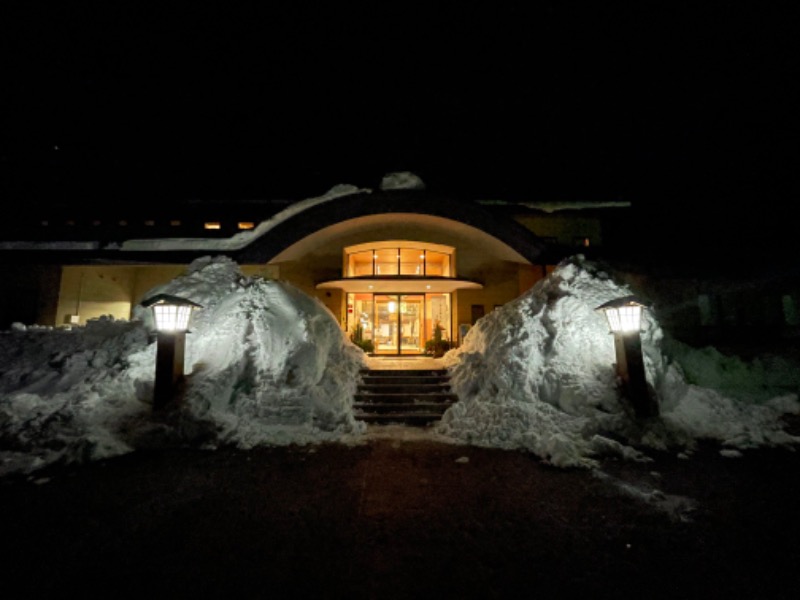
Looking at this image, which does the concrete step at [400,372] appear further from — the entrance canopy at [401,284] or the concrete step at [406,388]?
the entrance canopy at [401,284]

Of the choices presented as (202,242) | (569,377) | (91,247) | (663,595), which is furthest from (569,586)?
(91,247)

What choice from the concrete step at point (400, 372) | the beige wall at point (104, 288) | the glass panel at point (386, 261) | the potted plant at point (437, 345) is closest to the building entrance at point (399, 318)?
the potted plant at point (437, 345)

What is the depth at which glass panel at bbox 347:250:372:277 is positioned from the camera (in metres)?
15.1

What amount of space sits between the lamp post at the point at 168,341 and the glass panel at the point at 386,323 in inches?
348

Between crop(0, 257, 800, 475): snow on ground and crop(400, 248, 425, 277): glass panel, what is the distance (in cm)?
523

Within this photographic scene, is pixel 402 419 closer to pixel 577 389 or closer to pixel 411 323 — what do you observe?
pixel 577 389

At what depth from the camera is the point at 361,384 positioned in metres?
9.34

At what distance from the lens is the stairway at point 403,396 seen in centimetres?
803

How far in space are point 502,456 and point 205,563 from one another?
4431mm

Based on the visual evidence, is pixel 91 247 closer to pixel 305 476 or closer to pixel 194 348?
pixel 194 348

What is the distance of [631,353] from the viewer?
286 inches

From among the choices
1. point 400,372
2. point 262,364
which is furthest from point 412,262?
point 262,364

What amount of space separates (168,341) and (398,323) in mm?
9560

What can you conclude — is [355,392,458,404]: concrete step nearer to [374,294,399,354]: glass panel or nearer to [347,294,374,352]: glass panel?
[347,294,374,352]: glass panel
